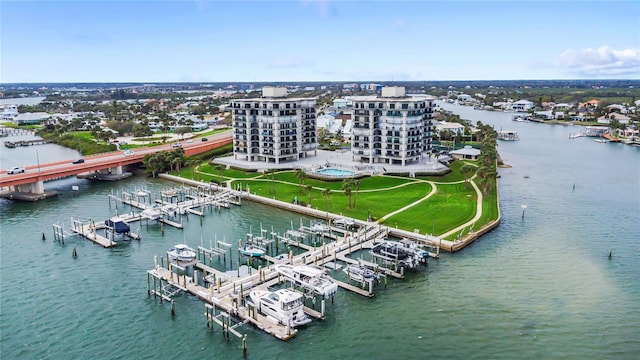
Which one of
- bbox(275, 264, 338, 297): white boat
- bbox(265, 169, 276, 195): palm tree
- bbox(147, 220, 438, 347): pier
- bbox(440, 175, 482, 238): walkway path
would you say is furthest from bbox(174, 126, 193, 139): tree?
bbox(275, 264, 338, 297): white boat

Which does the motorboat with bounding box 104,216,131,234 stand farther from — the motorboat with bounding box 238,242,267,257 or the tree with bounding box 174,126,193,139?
the tree with bounding box 174,126,193,139

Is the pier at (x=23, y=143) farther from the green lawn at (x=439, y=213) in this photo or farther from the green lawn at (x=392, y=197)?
the green lawn at (x=439, y=213)

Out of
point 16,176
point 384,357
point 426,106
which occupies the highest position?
point 426,106

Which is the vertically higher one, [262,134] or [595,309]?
[262,134]

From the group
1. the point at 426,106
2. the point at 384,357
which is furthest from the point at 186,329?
the point at 426,106

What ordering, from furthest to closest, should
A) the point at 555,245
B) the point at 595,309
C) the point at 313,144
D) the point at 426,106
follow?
the point at 313,144 < the point at 426,106 < the point at 555,245 < the point at 595,309

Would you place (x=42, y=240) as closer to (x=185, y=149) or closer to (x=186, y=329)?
(x=186, y=329)

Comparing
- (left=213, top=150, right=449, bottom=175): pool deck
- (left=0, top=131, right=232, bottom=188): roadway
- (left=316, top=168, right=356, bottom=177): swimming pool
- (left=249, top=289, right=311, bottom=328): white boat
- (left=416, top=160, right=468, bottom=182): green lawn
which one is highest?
(left=0, top=131, right=232, bottom=188): roadway

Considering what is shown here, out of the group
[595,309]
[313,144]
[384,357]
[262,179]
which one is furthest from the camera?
[313,144]
